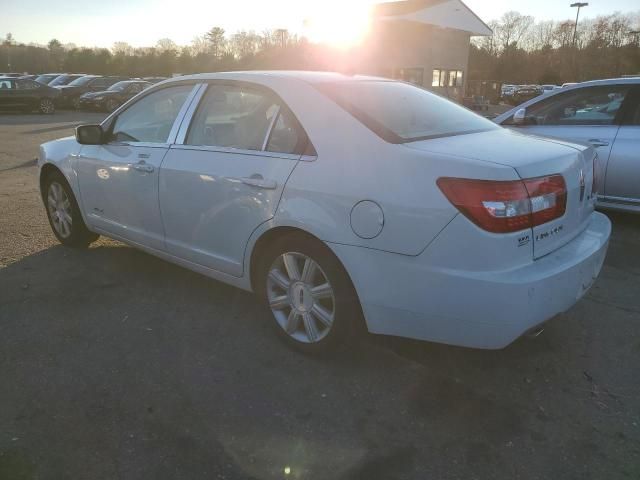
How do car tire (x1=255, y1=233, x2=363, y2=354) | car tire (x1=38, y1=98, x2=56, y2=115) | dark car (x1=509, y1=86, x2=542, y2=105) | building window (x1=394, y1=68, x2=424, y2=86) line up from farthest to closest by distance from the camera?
dark car (x1=509, y1=86, x2=542, y2=105) < building window (x1=394, y1=68, x2=424, y2=86) < car tire (x1=38, y1=98, x2=56, y2=115) < car tire (x1=255, y1=233, x2=363, y2=354)

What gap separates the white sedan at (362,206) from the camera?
2430 mm

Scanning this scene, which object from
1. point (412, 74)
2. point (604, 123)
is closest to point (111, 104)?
point (412, 74)

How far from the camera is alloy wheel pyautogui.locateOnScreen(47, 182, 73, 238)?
4.95 metres

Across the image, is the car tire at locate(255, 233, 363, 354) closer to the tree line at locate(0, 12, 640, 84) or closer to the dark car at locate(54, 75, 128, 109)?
the dark car at locate(54, 75, 128, 109)

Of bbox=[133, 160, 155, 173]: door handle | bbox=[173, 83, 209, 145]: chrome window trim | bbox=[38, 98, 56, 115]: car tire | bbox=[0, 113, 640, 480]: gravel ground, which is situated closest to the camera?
bbox=[0, 113, 640, 480]: gravel ground

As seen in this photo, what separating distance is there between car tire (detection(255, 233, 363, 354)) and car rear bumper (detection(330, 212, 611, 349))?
118 mm

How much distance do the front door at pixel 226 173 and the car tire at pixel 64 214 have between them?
1524 mm

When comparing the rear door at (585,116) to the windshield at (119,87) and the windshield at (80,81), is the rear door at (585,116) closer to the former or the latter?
the windshield at (119,87)

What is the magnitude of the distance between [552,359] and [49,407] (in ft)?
8.92

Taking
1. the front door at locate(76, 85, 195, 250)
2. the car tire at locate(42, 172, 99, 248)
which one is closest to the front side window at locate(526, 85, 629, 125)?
the front door at locate(76, 85, 195, 250)

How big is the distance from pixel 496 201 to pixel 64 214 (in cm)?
408

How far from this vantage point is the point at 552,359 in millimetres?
3123

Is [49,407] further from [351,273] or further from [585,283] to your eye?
[585,283]

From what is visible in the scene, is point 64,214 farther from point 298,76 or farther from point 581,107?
point 581,107
